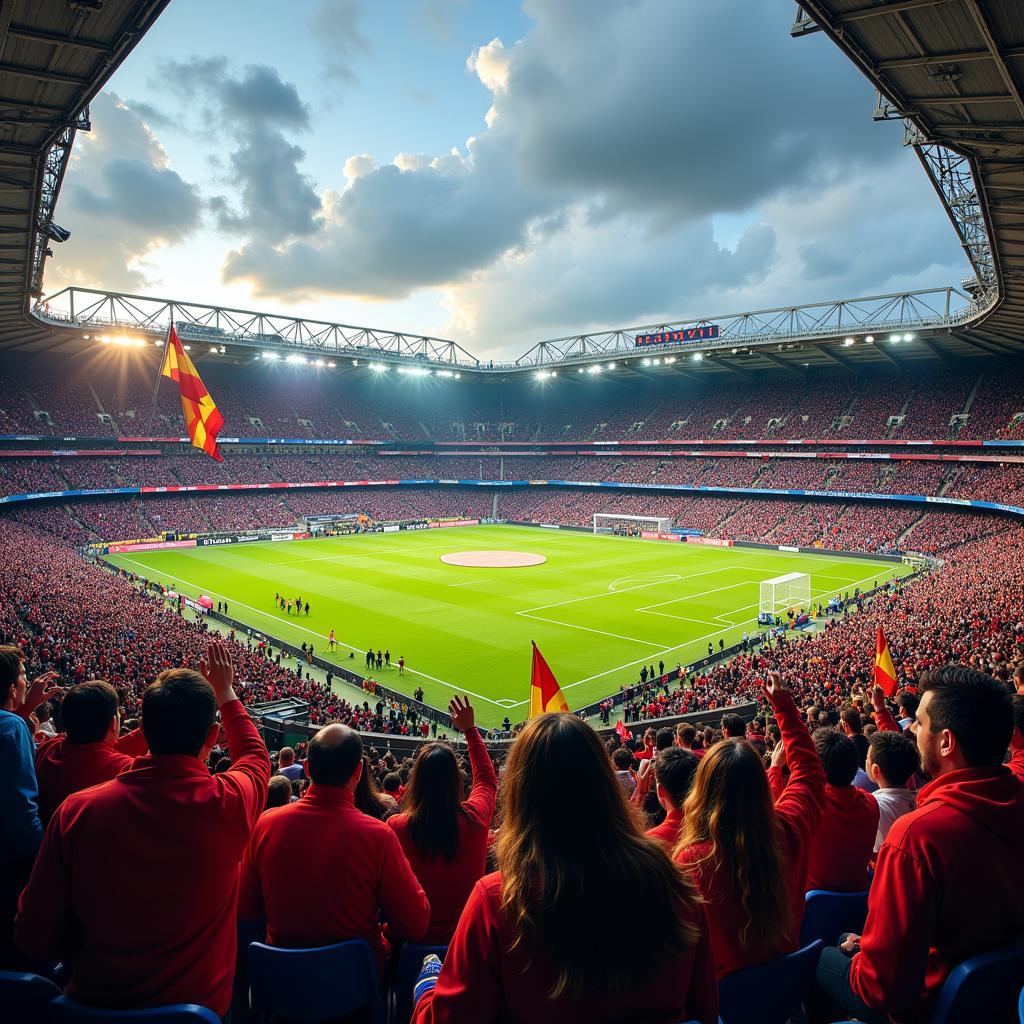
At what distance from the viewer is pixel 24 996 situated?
3160 millimetres

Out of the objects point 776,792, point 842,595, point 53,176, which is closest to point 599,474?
point 842,595

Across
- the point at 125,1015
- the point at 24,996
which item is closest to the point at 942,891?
the point at 125,1015

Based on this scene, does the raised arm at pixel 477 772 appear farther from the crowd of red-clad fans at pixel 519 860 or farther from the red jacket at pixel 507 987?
the red jacket at pixel 507 987

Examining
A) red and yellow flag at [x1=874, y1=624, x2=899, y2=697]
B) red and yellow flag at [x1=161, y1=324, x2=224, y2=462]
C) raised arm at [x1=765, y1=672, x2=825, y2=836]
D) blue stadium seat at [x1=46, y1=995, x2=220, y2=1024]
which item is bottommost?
red and yellow flag at [x1=874, y1=624, x2=899, y2=697]

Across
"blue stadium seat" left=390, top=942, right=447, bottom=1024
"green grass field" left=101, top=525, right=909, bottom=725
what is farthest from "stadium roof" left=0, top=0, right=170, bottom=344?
"green grass field" left=101, top=525, right=909, bottom=725

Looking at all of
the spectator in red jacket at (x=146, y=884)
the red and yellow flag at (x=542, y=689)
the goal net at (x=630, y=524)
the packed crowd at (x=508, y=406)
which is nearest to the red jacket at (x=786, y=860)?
the spectator in red jacket at (x=146, y=884)

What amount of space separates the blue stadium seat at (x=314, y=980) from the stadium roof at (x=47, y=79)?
18.9 m

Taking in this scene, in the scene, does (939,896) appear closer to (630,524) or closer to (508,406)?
(630,524)

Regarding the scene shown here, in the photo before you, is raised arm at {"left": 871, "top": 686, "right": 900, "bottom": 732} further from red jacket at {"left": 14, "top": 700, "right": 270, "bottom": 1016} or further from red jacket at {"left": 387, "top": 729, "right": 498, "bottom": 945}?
red jacket at {"left": 14, "top": 700, "right": 270, "bottom": 1016}

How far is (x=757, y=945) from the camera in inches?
132

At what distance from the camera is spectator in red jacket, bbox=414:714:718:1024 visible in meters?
2.12

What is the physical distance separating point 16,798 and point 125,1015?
1972 millimetres

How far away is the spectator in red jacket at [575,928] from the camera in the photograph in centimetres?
212

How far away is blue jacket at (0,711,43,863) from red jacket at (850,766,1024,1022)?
4686 millimetres
